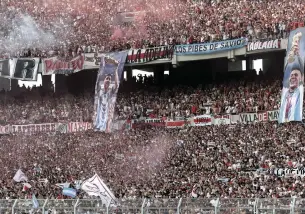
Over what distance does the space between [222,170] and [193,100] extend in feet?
25.7

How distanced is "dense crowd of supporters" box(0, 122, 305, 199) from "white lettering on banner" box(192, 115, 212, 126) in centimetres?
56

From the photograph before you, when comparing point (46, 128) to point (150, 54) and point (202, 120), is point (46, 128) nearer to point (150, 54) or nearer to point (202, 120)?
point (150, 54)

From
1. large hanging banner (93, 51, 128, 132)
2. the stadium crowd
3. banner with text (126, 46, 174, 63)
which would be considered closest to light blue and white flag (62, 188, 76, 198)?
large hanging banner (93, 51, 128, 132)

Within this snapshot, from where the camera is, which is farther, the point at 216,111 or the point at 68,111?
the point at 68,111

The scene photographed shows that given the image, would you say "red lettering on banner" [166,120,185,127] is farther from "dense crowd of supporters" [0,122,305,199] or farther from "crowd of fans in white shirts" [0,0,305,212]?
"dense crowd of supporters" [0,122,305,199]

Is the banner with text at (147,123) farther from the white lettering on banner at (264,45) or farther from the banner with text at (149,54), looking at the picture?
the white lettering on banner at (264,45)

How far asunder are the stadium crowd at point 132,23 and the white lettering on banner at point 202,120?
11.5 feet


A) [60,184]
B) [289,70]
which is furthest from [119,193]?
[289,70]

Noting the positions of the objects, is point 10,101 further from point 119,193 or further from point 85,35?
point 119,193

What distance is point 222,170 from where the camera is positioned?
31.6m

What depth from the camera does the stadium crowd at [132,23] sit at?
1432 inches

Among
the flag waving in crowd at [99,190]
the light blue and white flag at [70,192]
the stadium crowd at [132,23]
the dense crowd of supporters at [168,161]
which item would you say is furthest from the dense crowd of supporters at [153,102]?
the flag waving in crowd at [99,190]

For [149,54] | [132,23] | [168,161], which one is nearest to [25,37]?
[132,23]

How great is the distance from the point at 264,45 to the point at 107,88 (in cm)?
770
